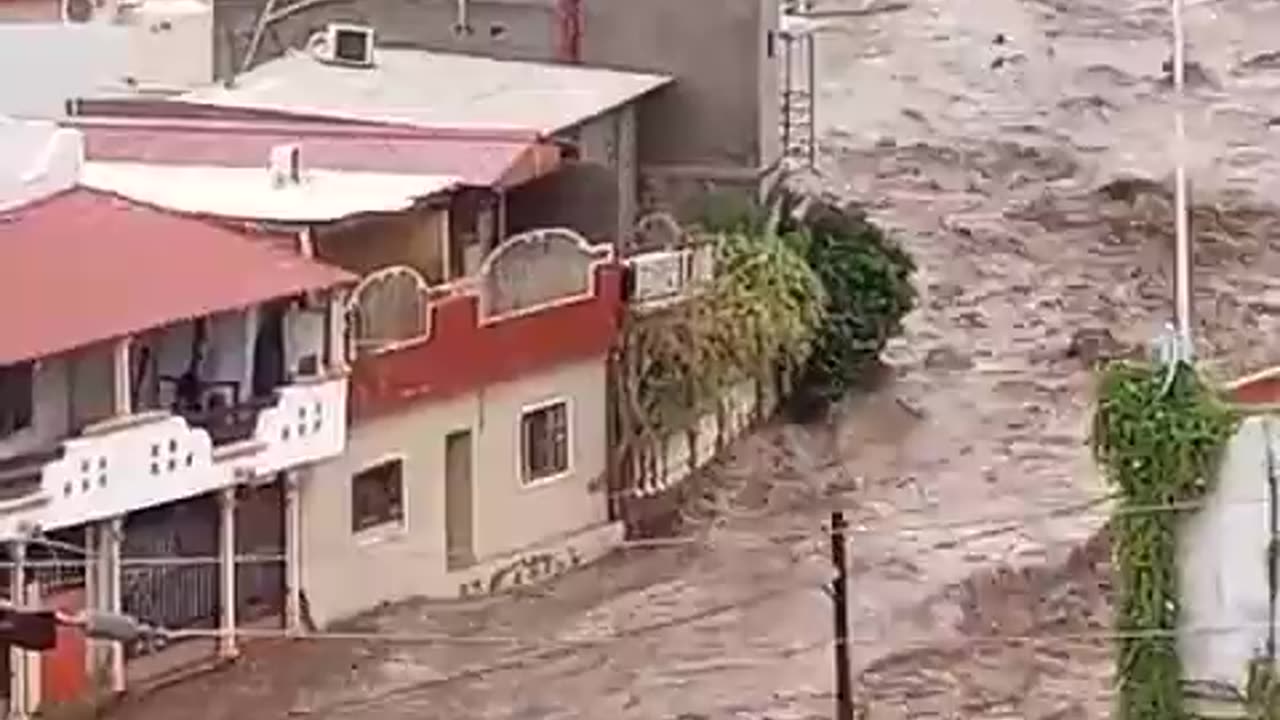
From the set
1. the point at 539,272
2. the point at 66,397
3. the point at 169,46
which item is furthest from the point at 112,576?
the point at 169,46

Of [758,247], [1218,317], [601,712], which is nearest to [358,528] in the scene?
[601,712]

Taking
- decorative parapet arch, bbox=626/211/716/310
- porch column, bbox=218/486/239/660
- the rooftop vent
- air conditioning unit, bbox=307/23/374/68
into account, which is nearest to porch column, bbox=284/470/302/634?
porch column, bbox=218/486/239/660

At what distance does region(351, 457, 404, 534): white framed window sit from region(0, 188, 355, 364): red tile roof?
1365mm

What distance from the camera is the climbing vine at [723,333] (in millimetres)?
27281

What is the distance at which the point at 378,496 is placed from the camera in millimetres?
25094

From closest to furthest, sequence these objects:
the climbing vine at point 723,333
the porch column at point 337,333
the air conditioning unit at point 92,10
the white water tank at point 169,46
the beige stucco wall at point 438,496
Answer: the porch column at point 337,333, the beige stucco wall at point 438,496, the climbing vine at point 723,333, the white water tank at point 169,46, the air conditioning unit at point 92,10

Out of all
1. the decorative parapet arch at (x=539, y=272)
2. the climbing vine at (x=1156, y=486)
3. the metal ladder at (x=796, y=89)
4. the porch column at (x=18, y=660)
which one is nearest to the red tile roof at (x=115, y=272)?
the porch column at (x=18, y=660)

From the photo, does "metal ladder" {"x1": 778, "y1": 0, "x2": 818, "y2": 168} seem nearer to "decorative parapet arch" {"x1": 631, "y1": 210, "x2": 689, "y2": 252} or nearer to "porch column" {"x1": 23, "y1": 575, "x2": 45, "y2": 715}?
"decorative parapet arch" {"x1": 631, "y1": 210, "x2": 689, "y2": 252}

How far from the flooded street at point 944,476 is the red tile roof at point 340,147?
9.43 ft

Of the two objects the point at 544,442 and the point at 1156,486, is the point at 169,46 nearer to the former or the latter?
the point at 544,442

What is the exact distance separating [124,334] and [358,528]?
2936mm

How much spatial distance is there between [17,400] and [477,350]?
4098 mm

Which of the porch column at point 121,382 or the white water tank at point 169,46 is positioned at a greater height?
the white water tank at point 169,46

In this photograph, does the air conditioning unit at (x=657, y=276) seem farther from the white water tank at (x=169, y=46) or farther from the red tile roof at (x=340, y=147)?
the white water tank at (x=169, y=46)
